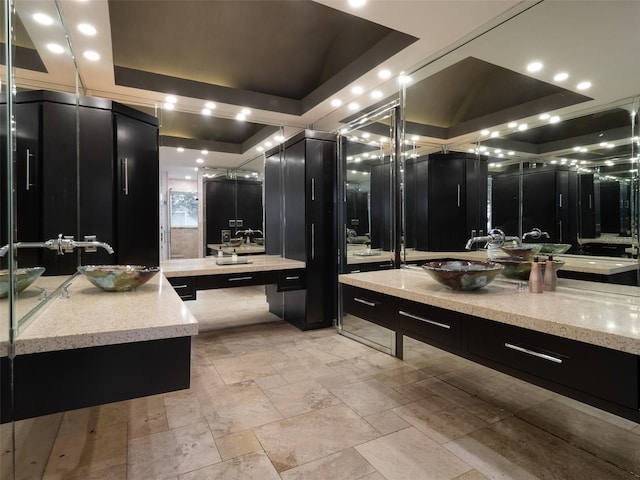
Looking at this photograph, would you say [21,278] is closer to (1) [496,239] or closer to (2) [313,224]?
(1) [496,239]

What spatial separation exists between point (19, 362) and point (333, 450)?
1.50 m

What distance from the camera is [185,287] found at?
343 centimetres

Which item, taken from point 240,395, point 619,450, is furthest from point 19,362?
point 619,450

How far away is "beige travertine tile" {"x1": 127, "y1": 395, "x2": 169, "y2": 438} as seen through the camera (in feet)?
6.85

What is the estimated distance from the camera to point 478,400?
7.97 ft

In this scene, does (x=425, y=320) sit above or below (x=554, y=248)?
below

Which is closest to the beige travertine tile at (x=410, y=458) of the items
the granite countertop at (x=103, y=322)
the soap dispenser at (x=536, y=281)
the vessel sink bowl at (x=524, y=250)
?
the soap dispenser at (x=536, y=281)

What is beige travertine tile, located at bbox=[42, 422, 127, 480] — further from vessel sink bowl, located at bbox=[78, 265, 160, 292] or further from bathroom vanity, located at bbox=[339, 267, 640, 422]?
bathroom vanity, located at bbox=[339, 267, 640, 422]

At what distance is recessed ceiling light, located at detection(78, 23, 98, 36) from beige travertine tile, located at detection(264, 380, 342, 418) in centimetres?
300

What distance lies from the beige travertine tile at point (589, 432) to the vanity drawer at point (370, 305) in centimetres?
105

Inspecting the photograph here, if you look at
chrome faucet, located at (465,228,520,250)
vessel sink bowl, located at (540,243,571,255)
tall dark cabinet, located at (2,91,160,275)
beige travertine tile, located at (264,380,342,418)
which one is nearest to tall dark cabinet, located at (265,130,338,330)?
beige travertine tile, located at (264,380,342,418)

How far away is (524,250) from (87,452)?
2.96m

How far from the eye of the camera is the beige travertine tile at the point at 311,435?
6.06ft

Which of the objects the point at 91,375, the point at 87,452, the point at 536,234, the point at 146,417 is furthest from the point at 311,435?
the point at 536,234
